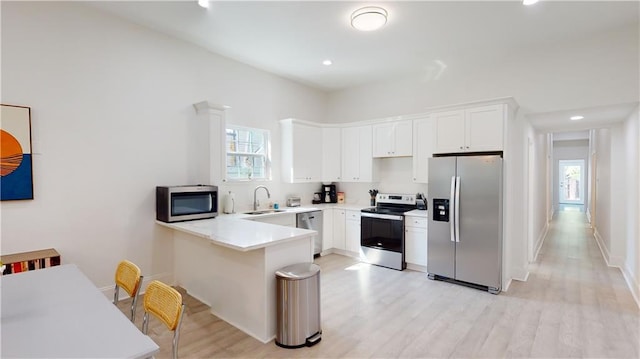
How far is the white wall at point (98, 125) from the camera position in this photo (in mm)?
2926

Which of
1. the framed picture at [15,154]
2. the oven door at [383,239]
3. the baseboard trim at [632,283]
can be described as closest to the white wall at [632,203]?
the baseboard trim at [632,283]

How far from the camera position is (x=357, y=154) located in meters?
5.52

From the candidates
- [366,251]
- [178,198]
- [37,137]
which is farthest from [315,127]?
[37,137]

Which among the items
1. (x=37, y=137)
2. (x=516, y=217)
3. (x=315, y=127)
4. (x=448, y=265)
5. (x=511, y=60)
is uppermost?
(x=511, y=60)

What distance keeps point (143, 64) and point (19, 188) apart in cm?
182

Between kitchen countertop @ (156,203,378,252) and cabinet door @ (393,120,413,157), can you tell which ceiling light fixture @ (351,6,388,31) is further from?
kitchen countertop @ (156,203,378,252)

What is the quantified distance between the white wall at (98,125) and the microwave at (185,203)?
0.26m

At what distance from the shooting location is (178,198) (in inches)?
143

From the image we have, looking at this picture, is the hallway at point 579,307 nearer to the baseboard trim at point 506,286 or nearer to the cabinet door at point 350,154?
the baseboard trim at point 506,286

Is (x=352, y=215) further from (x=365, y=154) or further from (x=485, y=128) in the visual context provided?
(x=485, y=128)

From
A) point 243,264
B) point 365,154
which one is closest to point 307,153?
point 365,154

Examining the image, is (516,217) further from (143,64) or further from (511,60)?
(143,64)

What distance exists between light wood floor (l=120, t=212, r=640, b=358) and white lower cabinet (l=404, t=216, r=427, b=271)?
0.24 metres

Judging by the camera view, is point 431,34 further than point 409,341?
Yes
